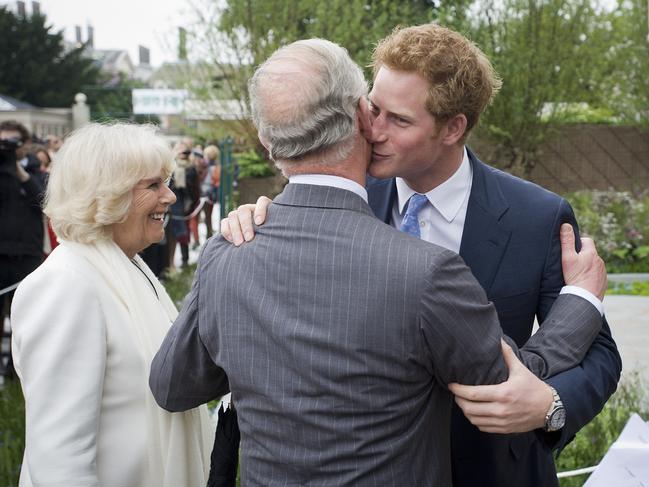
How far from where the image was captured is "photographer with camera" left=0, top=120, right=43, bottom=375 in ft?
24.8

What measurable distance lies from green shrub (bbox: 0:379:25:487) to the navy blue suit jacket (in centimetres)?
253

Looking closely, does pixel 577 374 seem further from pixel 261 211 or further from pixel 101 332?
pixel 101 332

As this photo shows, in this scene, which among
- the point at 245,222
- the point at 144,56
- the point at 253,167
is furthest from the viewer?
the point at 144,56

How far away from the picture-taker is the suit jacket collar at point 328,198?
197 centimetres

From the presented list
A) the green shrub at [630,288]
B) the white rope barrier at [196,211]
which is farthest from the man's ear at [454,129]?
the white rope barrier at [196,211]

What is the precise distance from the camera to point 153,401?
8.64 ft

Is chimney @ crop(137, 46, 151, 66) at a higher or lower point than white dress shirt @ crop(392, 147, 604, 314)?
lower

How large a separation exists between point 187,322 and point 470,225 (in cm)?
83

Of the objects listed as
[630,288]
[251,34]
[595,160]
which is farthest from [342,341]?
[595,160]

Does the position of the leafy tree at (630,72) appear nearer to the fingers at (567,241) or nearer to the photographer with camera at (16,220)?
the photographer with camera at (16,220)

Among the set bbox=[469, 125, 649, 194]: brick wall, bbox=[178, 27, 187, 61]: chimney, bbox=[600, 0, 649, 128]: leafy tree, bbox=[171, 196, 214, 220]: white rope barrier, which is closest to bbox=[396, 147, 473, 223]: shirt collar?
bbox=[171, 196, 214, 220]: white rope barrier

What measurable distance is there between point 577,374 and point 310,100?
890 millimetres

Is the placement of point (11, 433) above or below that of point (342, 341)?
below

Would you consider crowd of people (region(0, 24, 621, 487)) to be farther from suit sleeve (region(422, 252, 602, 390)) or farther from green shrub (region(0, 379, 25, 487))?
green shrub (region(0, 379, 25, 487))
